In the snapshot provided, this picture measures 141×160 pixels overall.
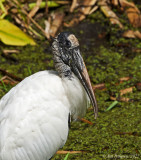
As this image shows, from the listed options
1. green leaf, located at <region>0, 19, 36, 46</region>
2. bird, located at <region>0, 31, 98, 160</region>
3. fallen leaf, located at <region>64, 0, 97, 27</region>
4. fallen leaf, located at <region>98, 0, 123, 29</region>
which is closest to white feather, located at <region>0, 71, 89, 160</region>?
bird, located at <region>0, 31, 98, 160</region>

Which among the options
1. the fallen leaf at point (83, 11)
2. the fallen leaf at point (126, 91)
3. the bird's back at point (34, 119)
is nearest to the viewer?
the bird's back at point (34, 119)

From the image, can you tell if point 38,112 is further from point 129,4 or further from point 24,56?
point 129,4

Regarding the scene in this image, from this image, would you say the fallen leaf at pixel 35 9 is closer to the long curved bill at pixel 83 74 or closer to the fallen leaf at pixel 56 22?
the fallen leaf at pixel 56 22

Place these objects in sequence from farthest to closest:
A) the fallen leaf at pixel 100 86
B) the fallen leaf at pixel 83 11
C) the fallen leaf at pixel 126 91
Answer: the fallen leaf at pixel 83 11
the fallen leaf at pixel 100 86
the fallen leaf at pixel 126 91

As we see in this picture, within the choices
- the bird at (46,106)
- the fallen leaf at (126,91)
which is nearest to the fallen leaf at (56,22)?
the fallen leaf at (126,91)

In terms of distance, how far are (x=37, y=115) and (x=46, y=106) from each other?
127mm

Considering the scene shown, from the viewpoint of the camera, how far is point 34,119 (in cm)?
338

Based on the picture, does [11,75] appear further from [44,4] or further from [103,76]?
[44,4]

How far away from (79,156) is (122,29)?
294cm

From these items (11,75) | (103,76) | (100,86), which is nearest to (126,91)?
(100,86)

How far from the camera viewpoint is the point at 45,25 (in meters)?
6.58

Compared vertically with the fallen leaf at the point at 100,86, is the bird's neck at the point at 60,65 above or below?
above

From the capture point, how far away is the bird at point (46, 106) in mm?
3346

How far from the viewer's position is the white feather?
3.33 meters
